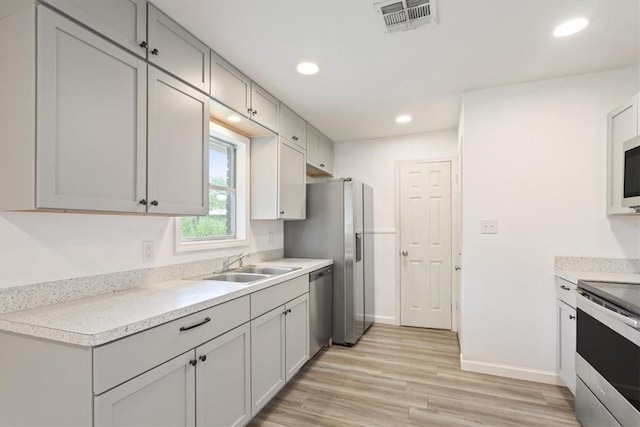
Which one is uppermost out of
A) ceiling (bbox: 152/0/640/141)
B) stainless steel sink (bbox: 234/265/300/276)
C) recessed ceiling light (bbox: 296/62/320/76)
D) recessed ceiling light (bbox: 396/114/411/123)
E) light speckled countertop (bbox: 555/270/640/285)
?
ceiling (bbox: 152/0/640/141)

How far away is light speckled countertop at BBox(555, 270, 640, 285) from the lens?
6.94ft

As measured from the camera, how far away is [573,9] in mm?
1736

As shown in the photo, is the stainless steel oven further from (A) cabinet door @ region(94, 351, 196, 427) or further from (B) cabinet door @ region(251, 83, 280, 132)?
(B) cabinet door @ region(251, 83, 280, 132)

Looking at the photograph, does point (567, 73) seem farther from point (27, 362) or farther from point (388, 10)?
point (27, 362)

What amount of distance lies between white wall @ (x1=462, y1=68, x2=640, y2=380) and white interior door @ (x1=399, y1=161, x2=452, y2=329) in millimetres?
1128

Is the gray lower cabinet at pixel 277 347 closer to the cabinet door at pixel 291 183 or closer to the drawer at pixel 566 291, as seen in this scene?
the cabinet door at pixel 291 183

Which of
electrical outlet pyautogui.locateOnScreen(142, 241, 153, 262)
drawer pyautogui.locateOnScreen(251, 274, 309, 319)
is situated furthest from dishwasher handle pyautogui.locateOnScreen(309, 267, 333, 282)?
electrical outlet pyautogui.locateOnScreen(142, 241, 153, 262)

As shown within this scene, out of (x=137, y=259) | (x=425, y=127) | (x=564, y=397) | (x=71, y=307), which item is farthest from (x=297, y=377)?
(x=425, y=127)

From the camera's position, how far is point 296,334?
8.51ft

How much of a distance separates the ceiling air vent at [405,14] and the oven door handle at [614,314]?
5.86 ft

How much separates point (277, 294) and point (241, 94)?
1505 millimetres

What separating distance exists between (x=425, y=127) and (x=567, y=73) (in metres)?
1.52

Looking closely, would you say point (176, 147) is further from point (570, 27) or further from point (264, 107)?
point (570, 27)

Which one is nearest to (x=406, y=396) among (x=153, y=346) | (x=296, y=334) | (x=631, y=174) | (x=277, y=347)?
(x=296, y=334)
